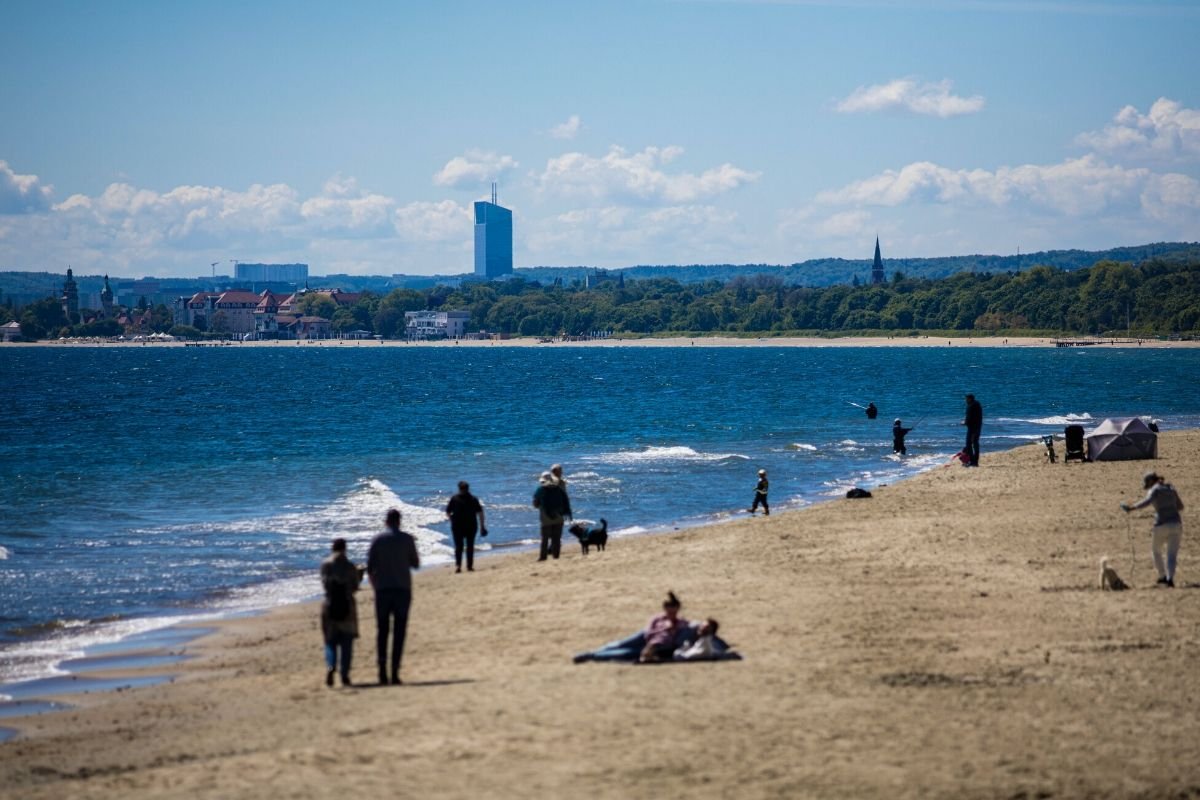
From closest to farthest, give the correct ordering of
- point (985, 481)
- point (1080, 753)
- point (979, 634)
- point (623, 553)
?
point (1080, 753), point (979, 634), point (623, 553), point (985, 481)

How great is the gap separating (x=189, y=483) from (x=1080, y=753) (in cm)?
3118

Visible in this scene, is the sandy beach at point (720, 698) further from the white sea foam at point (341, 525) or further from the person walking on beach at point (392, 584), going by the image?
the white sea foam at point (341, 525)

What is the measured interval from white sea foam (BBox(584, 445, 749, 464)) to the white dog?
25.8m

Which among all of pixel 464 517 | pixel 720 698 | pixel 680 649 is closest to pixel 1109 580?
pixel 680 649

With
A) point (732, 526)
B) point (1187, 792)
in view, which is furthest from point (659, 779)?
point (732, 526)

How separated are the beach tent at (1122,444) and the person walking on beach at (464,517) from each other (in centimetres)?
1800

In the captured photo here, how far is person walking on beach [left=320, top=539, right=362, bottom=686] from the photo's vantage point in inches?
523

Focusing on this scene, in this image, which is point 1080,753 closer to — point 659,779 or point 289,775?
point 659,779

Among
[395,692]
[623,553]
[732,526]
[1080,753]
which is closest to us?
[1080,753]

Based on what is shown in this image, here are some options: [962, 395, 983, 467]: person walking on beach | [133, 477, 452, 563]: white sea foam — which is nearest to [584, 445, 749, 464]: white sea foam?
[962, 395, 983, 467]: person walking on beach

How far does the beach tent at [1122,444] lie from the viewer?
32875mm

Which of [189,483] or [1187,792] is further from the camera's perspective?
[189,483]

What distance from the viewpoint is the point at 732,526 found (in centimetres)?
2497

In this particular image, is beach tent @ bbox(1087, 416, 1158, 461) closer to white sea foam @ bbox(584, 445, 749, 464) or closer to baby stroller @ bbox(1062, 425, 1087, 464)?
baby stroller @ bbox(1062, 425, 1087, 464)
